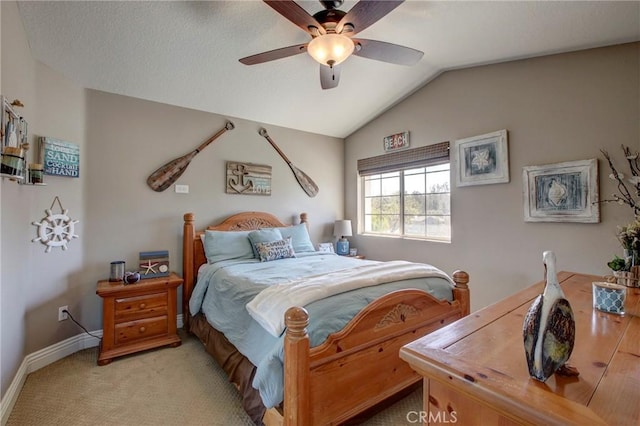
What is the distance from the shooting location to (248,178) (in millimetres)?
3584

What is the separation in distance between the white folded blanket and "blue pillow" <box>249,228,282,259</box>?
122 centimetres

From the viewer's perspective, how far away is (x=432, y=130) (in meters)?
3.39

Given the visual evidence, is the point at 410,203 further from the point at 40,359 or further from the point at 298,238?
the point at 40,359

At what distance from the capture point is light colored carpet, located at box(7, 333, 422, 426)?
1744mm

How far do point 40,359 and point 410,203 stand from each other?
3918 millimetres

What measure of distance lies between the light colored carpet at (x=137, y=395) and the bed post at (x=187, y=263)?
24.1 inches

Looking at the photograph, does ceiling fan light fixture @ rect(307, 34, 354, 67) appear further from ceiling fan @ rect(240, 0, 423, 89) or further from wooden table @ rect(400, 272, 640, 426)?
wooden table @ rect(400, 272, 640, 426)

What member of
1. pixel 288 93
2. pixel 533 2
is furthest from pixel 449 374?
pixel 288 93

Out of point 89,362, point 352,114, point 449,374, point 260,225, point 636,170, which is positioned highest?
point 352,114

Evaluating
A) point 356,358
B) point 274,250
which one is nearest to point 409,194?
point 274,250

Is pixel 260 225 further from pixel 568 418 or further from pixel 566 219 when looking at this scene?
pixel 568 418

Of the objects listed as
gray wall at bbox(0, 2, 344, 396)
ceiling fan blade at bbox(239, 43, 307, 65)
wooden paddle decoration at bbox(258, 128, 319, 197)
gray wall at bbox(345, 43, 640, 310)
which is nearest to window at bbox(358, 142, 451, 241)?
gray wall at bbox(345, 43, 640, 310)

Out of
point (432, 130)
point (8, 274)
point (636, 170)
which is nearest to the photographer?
point (8, 274)

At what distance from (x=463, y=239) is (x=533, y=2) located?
6.82 feet
